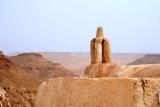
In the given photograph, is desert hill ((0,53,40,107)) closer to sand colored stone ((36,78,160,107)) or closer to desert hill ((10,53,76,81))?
desert hill ((10,53,76,81))

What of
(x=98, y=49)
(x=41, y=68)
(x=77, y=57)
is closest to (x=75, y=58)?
(x=77, y=57)

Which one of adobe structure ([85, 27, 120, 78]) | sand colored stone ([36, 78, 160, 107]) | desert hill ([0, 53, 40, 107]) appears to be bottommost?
desert hill ([0, 53, 40, 107])

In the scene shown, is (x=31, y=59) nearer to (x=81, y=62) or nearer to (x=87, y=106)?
(x=81, y=62)

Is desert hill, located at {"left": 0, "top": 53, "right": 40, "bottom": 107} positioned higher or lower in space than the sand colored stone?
lower

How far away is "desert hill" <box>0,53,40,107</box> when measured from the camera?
41.1 meters

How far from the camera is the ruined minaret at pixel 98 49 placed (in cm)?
873

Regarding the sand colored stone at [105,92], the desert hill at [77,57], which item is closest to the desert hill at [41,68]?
the desert hill at [77,57]

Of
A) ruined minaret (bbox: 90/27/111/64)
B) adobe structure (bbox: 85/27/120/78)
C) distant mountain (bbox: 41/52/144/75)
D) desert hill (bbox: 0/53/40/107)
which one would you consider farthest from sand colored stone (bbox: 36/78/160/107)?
distant mountain (bbox: 41/52/144/75)

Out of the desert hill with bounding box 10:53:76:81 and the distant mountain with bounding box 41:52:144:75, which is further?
the distant mountain with bounding box 41:52:144:75

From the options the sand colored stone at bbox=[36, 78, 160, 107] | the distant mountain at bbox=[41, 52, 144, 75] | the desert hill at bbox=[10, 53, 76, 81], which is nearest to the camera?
the sand colored stone at bbox=[36, 78, 160, 107]

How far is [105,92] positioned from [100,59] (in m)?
2.91

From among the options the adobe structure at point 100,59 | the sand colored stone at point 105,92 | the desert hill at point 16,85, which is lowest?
the desert hill at point 16,85

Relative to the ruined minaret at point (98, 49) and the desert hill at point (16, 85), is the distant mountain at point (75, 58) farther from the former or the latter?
the ruined minaret at point (98, 49)

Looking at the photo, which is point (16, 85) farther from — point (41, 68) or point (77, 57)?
point (77, 57)
